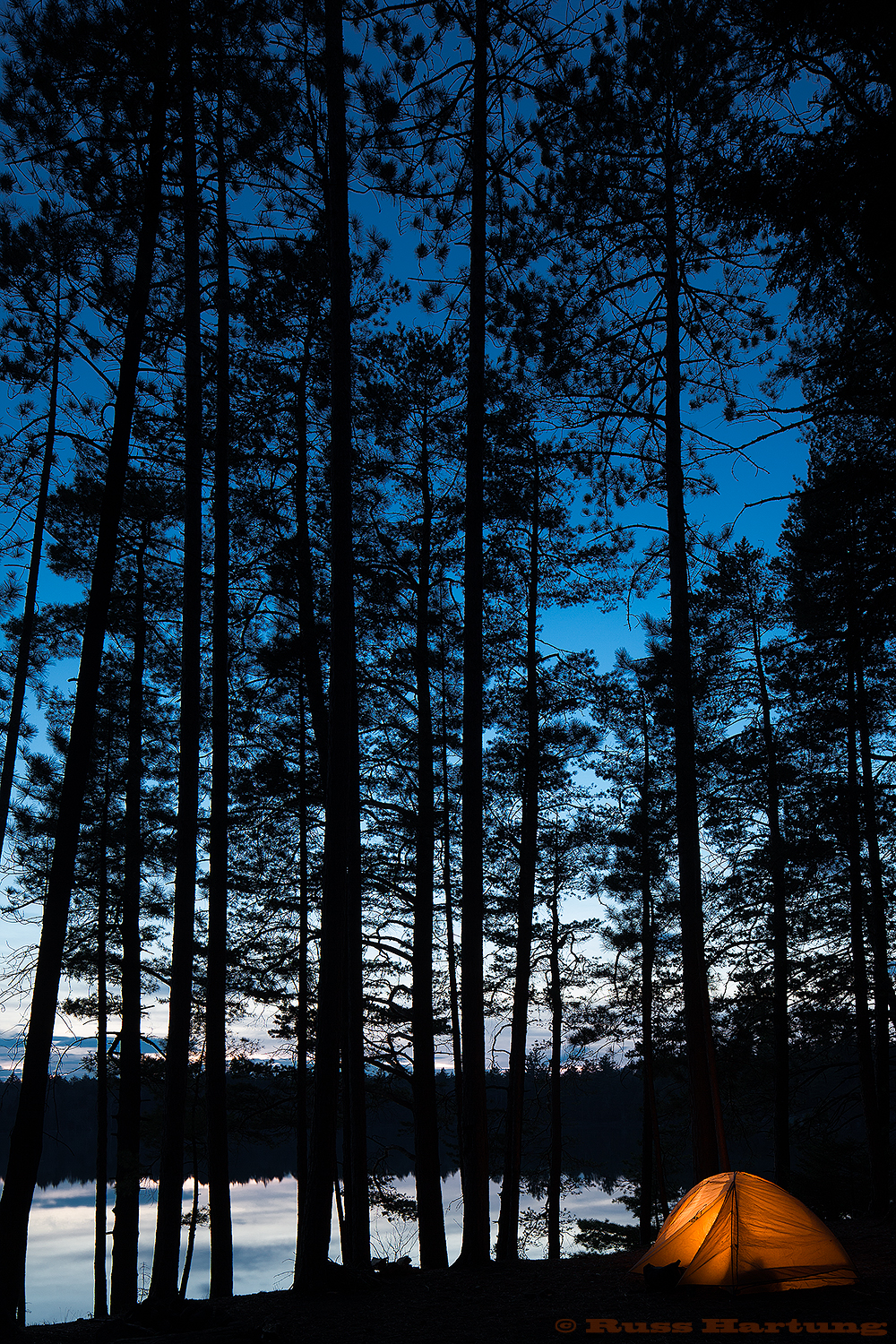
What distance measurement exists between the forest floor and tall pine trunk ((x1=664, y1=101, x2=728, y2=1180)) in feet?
5.75

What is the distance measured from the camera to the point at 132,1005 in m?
14.4

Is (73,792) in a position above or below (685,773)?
below

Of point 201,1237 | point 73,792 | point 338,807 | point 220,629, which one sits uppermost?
point 220,629

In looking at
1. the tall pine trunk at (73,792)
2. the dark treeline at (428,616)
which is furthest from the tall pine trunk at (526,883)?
the tall pine trunk at (73,792)

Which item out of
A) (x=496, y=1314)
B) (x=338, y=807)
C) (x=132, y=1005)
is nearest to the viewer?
(x=496, y=1314)

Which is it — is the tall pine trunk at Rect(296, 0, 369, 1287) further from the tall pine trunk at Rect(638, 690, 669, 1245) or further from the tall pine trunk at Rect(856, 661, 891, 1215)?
the tall pine trunk at Rect(638, 690, 669, 1245)

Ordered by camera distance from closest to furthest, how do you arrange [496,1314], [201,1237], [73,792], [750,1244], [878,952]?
[496,1314] → [750,1244] → [73,792] → [878,952] → [201,1237]

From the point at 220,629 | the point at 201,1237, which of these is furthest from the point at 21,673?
the point at 201,1237

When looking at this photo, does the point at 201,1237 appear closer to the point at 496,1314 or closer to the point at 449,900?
the point at 449,900

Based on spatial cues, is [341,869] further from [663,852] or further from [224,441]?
[663,852]

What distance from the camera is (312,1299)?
26.4 ft

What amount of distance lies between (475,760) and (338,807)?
7.52 ft

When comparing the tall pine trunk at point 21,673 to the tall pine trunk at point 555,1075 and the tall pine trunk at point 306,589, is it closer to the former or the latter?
the tall pine trunk at point 306,589

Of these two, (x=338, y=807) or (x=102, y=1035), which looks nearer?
(x=338, y=807)
